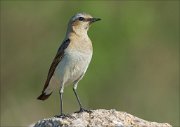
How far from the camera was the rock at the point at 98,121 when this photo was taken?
12.6 meters

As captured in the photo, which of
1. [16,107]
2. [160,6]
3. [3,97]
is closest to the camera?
[16,107]

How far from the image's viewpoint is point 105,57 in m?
23.9

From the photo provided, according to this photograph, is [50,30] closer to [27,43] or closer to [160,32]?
[27,43]

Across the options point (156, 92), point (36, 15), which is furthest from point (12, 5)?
point (156, 92)

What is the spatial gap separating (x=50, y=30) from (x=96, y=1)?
2.86 meters

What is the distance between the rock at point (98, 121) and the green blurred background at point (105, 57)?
6.98m

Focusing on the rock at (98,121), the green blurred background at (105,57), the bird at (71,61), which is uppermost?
the bird at (71,61)

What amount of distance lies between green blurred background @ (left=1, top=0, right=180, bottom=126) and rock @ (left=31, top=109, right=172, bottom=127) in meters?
6.98

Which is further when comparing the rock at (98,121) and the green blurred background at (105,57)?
the green blurred background at (105,57)

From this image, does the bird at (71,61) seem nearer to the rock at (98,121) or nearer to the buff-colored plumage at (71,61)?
the buff-colored plumage at (71,61)

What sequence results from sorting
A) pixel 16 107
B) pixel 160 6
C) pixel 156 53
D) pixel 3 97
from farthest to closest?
pixel 160 6, pixel 156 53, pixel 3 97, pixel 16 107

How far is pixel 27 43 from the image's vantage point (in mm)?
Result: 23625

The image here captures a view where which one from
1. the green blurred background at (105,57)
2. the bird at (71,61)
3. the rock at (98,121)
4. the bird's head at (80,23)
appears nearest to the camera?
the rock at (98,121)

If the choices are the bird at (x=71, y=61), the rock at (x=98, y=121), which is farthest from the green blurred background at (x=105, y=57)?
the rock at (x=98, y=121)
